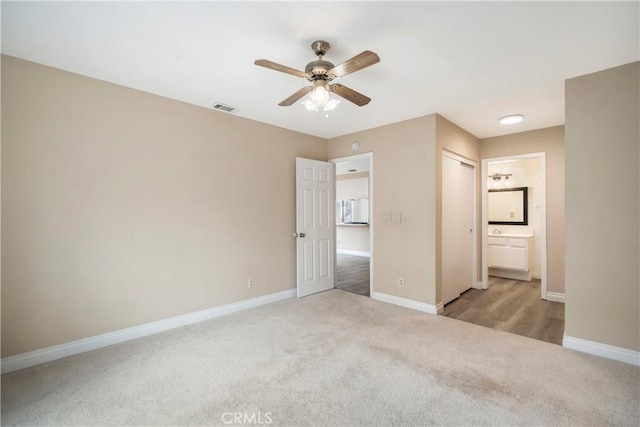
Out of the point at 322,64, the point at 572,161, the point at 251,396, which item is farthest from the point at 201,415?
the point at 572,161

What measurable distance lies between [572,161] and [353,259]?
18.2 ft

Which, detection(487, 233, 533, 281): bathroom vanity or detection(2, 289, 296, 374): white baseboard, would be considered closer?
detection(2, 289, 296, 374): white baseboard

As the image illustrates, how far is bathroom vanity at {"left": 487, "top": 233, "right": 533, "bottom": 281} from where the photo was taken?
516 cm

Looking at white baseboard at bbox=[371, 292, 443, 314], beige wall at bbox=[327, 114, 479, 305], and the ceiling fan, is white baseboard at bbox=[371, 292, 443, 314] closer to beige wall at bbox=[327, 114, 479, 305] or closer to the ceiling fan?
beige wall at bbox=[327, 114, 479, 305]

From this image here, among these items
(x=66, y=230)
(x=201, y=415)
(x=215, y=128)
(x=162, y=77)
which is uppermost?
(x=162, y=77)

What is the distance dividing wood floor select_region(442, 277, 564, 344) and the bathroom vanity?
453mm

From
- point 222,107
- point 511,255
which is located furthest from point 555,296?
point 222,107

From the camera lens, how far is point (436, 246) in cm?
360

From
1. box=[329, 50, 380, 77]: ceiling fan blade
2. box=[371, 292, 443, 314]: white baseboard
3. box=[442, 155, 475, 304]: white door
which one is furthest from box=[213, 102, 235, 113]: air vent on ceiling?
box=[371, 292, 443, 314]: white baseboard

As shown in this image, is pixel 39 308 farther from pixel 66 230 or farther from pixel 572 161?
pixel 572 161

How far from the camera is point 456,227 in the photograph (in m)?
4.30

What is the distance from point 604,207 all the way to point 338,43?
2.68m

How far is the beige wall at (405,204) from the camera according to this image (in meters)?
3.63

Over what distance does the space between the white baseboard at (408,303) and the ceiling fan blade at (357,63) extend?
2.96 meters
